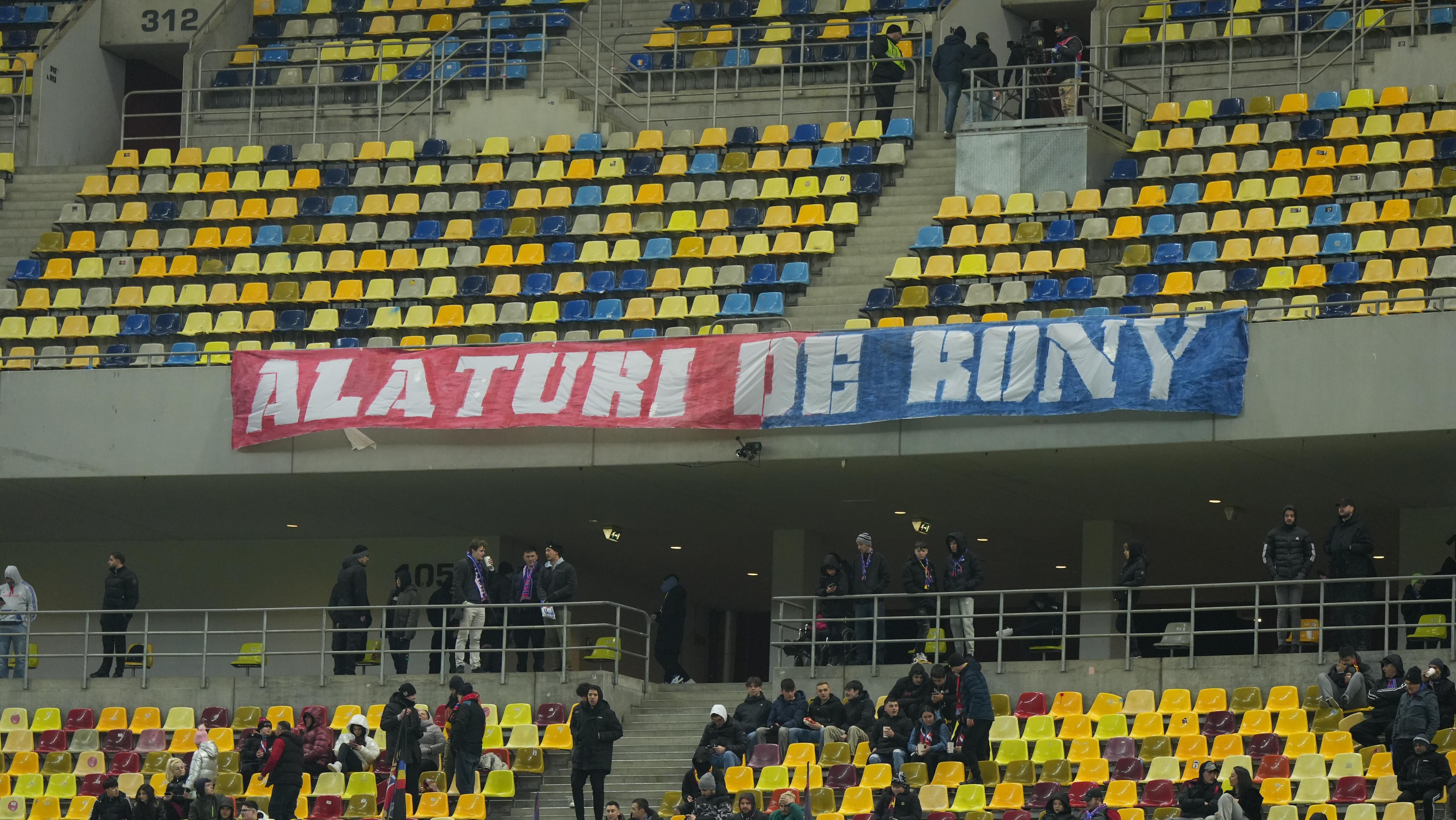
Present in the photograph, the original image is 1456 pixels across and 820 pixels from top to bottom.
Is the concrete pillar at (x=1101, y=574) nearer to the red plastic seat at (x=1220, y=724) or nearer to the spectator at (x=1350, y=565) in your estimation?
the spectator at (x=1350, y=565)

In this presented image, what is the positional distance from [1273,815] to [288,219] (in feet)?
52.6

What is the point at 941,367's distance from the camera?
21.3 metres

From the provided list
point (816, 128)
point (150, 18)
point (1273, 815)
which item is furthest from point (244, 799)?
point (150, 18)

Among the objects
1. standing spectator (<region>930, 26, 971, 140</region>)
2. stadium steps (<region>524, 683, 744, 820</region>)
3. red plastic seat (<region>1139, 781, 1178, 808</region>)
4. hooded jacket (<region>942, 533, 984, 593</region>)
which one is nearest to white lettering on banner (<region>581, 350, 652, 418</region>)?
stadium steps (<region>524, 683, 744, 820</region>)

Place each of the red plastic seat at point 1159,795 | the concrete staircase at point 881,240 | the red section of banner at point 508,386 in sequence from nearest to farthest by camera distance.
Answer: the red plastic seat at point 1159,795 → the red section of banner at point 508,386 → the concrete staircase at point 881,240

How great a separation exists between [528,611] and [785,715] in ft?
13.0

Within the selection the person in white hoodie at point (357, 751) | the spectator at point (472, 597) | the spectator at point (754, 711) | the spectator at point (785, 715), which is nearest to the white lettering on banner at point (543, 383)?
the spectator at point (472, 597)

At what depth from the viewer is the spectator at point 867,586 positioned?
20.9 metres

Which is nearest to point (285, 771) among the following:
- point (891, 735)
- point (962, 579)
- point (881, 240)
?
point (891, 735)

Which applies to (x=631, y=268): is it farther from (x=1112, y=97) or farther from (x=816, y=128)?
(x=1112, y=97)

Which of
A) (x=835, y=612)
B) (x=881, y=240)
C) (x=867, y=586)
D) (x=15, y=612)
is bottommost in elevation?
(x=15, y=612)

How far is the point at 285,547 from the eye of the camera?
27406mm

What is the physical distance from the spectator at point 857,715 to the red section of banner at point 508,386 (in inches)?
133

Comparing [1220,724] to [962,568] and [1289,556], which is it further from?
[962,568]
